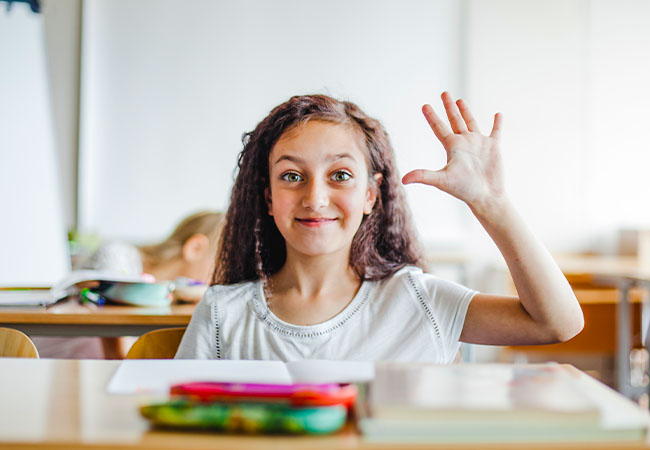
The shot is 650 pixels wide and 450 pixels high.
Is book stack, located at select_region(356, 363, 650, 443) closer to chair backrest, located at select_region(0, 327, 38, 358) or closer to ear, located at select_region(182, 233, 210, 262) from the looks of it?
chair backrest, located at select_region(0, 327, 38, 358)

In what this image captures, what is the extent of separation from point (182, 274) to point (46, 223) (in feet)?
1.99

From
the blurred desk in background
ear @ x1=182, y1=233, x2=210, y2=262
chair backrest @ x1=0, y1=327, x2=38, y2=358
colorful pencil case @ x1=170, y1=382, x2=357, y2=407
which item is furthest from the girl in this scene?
the blurred desk in background

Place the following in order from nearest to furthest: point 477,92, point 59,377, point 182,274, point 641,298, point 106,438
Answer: point 106,438
point 59,377
point 182,274
point 641,298
point 477,92

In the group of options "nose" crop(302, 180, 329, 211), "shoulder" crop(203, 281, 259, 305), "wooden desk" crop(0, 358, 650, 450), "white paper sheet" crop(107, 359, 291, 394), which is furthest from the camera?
"shoulder" crop(203, 281, 259, 305)

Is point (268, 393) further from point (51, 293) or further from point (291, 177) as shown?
point (51, 293)

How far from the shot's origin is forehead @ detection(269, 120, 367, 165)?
1312 millimetres

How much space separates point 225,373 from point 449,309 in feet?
1.84

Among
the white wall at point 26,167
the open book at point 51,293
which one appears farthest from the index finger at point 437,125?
the white wall at point 26,167

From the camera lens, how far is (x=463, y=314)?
4.15 ft

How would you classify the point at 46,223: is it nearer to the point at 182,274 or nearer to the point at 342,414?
the point at 182,274

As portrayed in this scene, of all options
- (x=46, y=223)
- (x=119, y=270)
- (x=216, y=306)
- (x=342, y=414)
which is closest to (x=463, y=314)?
(x=216, y=306)

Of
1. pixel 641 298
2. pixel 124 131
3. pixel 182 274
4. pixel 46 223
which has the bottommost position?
pixel 641 298

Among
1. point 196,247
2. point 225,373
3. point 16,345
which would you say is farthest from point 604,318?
point 225,373

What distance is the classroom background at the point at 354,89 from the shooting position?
15.0ft
